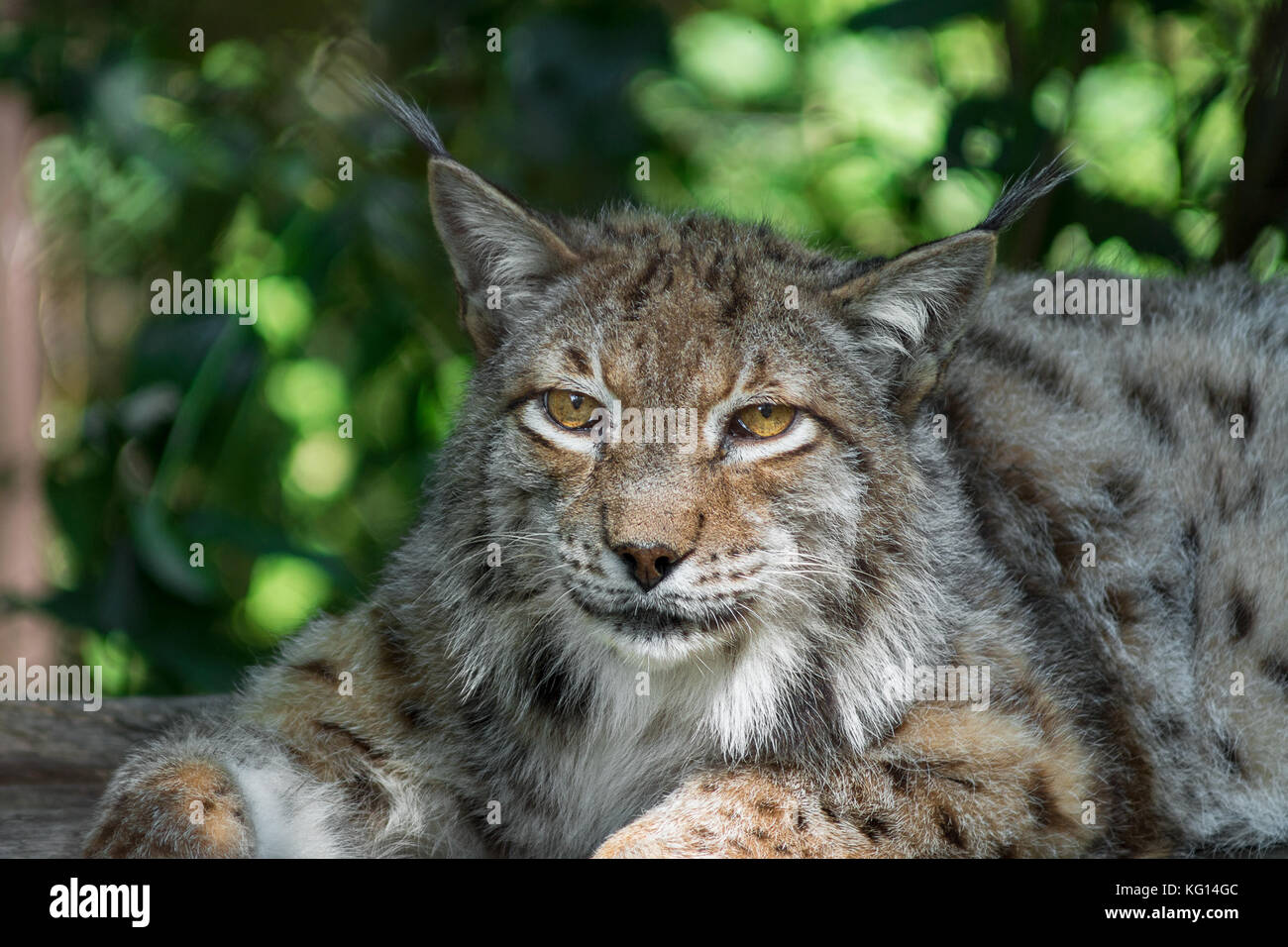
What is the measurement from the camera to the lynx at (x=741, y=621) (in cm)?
346

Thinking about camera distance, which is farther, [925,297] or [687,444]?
[925,297]

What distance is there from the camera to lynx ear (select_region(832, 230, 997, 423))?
3.72 meters

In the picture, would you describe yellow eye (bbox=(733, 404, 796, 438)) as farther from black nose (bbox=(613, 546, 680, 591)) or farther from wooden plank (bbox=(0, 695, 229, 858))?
wooden plank (bbox=(0, 695, 229, 858))

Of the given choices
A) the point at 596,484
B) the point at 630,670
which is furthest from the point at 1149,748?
the point at 596,484

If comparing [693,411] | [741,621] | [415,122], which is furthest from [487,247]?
[741,621]

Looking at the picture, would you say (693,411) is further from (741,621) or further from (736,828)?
(736,828)

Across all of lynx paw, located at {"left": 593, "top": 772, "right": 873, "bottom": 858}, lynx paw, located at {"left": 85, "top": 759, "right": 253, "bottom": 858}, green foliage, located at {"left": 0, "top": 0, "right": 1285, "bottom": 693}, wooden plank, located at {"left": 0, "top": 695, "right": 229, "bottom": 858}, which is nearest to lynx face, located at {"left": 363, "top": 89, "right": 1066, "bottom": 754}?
lynx paw, located at {"left": 593, "top": 772, "right": 873, "bottom": 858}

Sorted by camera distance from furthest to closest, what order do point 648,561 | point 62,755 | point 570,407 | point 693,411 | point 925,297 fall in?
point 62,755 → point 925,297 → point 570,407 → point 693,411 → point 648,561

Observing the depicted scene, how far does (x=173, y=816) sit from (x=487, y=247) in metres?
1.76

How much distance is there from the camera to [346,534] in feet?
25.6

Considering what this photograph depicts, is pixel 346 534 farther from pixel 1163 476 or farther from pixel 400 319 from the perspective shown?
pixel 1163 476

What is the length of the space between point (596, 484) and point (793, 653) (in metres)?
0.73

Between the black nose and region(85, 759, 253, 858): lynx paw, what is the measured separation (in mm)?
1190

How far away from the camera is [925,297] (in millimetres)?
3805
